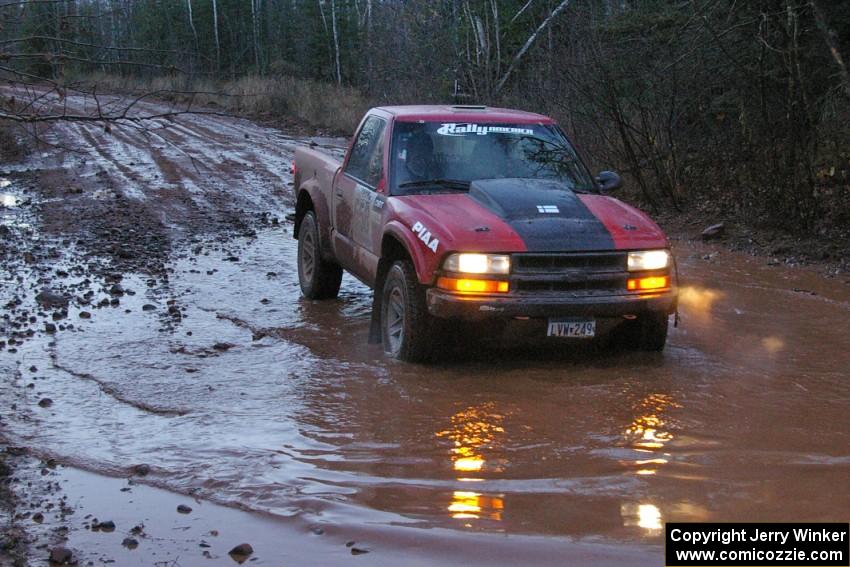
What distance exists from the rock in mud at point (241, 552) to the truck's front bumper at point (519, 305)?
274 centimetres

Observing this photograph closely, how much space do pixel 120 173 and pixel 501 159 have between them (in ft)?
39.4

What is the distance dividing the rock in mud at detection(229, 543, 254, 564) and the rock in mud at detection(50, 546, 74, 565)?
0.65 metres

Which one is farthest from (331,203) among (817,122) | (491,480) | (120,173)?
(120,173)

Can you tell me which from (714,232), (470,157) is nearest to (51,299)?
(470,157)

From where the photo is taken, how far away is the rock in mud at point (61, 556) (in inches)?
172

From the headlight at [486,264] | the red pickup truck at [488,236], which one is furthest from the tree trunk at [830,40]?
the headlight at [486,264]

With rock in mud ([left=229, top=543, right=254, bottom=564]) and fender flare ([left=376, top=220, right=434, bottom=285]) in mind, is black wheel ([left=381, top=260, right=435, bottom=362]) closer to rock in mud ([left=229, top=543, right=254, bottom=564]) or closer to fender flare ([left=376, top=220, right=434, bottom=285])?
fender flare ([left=376, top=220, right=434, bottom=285])

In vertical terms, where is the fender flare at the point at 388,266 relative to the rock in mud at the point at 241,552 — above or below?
above

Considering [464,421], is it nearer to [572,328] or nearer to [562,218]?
[572,328]

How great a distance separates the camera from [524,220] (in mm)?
7160

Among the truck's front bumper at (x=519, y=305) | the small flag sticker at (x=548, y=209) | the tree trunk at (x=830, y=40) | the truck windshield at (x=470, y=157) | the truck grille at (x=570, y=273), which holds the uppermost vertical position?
the tree trunk at (x=830, y=40)

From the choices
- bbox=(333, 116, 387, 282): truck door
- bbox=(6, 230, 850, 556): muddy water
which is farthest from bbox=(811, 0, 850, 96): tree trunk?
bbox=(333, 116, 387, 282): truck door

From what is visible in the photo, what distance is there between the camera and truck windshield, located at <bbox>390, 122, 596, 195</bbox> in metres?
8.05

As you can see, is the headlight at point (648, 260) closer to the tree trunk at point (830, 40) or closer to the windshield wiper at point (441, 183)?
the windshield wiper at point (441, 183)
